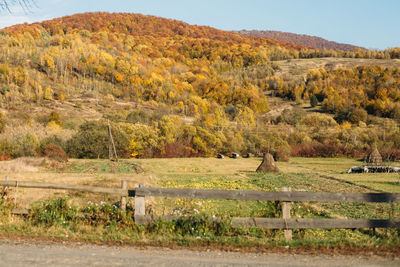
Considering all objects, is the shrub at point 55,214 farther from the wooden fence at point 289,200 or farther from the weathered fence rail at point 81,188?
the wooden fence at point 289,200

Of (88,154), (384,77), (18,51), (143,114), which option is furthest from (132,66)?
Answer: (88,154)

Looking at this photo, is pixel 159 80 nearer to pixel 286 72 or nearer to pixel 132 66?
pixel 132 66

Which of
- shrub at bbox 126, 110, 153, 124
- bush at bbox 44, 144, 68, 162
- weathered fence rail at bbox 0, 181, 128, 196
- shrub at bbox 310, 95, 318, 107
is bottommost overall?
bush at bbox 44, 144, 68, 162

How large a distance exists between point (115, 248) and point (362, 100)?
13134 centimetres

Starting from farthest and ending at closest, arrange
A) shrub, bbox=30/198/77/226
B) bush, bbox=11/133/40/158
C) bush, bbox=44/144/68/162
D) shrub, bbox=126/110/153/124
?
shrub, bbox=126/110/153/124 → bush, bbox=11/133/40/158 → bush, bbox=44/144/68/162 → shrub, bbox=30/198/77/226

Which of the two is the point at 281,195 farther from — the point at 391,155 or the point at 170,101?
the point at 170,101

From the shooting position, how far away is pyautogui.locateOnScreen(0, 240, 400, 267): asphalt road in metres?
7.54

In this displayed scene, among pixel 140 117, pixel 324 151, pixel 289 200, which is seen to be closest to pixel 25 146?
pixel 140 117

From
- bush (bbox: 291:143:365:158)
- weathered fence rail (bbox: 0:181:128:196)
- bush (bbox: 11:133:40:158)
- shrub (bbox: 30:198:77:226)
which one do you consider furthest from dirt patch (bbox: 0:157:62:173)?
bush (bbox: 291:143:365:158)

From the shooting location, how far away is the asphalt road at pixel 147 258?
24.7 ft

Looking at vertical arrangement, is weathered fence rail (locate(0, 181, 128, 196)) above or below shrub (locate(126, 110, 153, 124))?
below

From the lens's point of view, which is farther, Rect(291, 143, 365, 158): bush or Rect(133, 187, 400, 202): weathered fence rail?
Rect(291, 143, 365, 158): bush

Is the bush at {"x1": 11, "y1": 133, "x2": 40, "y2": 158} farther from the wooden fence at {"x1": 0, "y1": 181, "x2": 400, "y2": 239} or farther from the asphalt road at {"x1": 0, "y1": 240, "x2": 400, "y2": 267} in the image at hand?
the asphalt road at {"x1": 0, "y1": 240, "x2": 400, "y2": 267}

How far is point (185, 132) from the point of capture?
72.5 meters
